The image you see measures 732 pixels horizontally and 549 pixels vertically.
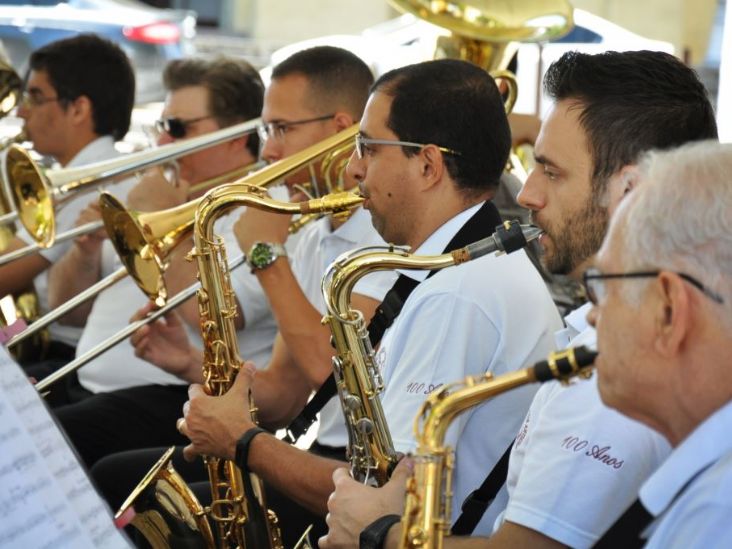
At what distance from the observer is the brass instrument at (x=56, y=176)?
3.51 m

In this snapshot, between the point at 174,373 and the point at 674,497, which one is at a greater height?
the point at 674,497

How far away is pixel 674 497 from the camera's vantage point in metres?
1.46

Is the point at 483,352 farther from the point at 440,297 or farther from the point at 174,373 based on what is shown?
the point at 174,373

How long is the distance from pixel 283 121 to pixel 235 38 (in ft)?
28.2

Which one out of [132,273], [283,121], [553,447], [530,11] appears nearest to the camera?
[553,447]

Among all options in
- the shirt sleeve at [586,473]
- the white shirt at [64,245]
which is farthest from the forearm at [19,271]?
the shirt sleeve at [586,473]

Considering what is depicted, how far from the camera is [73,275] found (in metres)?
4.03

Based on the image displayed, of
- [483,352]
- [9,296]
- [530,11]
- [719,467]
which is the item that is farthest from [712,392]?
[9,296]

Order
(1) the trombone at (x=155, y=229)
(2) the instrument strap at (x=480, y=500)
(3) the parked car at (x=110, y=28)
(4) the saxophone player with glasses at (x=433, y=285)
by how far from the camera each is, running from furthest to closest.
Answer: (3) the parked car at (x=110, y=28) < (1) the trombone at (x=155, y=229) < (4) the saxophone player with glasses at (x=433, y=285) < (2) the instrument strap at (x=480, y=500)

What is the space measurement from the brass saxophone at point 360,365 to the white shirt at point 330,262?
0.40 metres

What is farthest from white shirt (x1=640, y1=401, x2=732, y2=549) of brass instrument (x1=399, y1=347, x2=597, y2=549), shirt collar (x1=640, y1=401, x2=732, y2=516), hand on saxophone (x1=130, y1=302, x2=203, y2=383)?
hand on saxophone (x1=130, y1=302, x2=203, y2=383)

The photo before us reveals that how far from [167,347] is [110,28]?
18.0ft

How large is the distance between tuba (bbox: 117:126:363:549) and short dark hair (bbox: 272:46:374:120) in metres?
0.70

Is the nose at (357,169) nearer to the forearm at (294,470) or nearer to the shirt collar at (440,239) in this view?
the shirt collar at (440,239)
